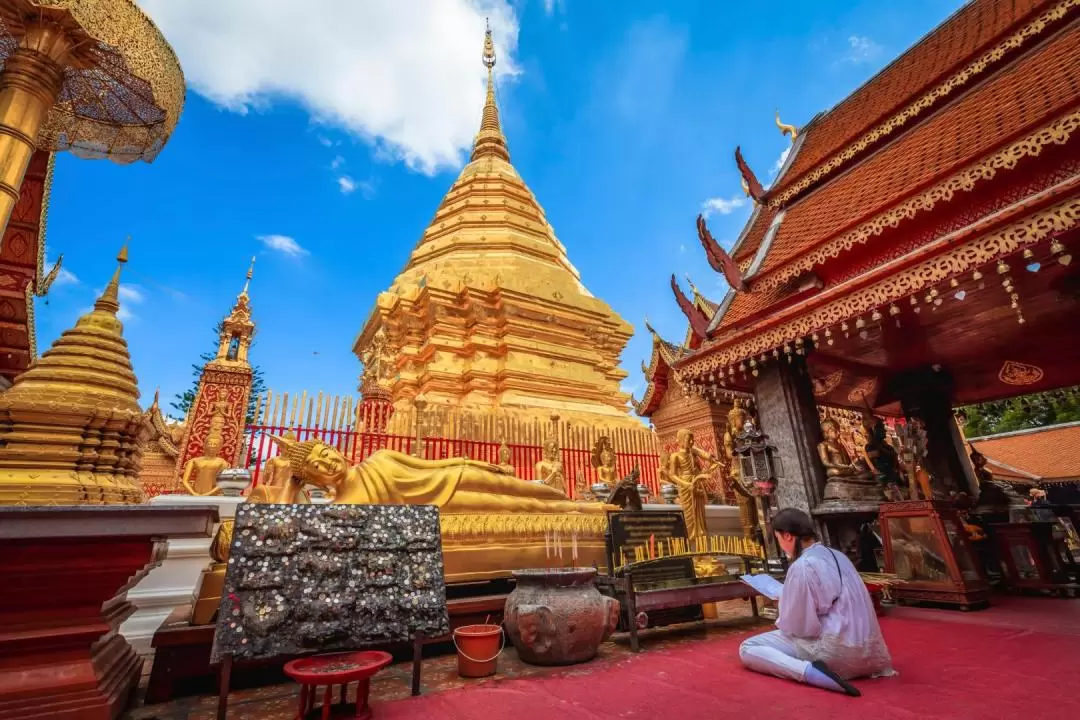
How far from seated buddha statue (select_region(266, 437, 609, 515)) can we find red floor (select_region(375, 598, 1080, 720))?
1613 mm

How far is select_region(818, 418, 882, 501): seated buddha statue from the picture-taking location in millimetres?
5272

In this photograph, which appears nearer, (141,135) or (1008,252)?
(1008,252)

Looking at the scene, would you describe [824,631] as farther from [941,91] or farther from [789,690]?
[941,91]

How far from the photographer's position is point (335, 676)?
6.88ft

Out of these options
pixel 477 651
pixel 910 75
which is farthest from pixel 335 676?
pixel 910 75

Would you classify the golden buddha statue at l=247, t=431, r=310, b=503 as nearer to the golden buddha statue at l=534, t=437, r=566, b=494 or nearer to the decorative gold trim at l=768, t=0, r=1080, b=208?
the golden buddha statue at l=534, t=437, r=566, b=494

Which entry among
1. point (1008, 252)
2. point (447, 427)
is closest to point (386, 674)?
point (447, 427)

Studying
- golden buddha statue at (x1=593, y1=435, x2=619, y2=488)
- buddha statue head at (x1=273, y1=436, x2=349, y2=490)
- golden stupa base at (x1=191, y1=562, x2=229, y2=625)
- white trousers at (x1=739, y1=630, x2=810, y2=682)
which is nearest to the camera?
white trousers at (x1=739, y1=630, x2=810, y2=682)

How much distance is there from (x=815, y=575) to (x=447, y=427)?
574 cm

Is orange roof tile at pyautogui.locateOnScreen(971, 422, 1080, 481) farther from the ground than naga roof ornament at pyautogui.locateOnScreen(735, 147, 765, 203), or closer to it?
closer to it

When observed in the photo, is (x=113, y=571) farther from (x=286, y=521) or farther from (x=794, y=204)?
(x=794, y=204)

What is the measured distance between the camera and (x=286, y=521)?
2.69 m

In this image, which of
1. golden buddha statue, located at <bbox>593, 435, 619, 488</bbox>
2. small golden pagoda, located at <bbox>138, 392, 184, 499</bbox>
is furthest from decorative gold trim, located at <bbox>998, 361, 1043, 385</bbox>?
small golden pagoda, located at <bbox>138, 392, 184, 499</bbox>

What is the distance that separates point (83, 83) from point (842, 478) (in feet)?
26.2
